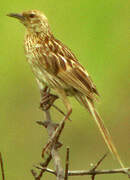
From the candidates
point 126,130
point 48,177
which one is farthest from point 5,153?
point 126,130

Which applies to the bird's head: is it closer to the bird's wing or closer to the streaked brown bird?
the streaked brown bird

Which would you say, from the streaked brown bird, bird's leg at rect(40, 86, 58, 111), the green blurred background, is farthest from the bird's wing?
the green blurred background

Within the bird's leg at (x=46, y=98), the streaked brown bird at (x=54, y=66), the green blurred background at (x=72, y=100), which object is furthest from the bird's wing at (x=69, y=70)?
the green blurred background at (x=72, y=100)

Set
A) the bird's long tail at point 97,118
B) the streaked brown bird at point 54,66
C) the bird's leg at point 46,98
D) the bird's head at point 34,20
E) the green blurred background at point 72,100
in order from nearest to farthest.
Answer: the bird's long tail at point 97,118, the bird's leg at point 46,98, the streaked brown bird at point 54,66, the bird's head at point 34,20, the green blurred background at point 72,100

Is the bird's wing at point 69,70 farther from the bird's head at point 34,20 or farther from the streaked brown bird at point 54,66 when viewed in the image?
the bird's head at point 34,20

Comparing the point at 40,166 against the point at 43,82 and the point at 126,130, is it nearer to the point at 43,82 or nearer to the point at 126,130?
the point at 43,82

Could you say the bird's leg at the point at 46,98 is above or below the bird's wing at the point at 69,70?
below

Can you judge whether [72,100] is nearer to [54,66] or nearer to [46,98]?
[54,66]

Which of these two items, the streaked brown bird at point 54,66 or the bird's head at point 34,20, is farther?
the bird's head at point 34,20
